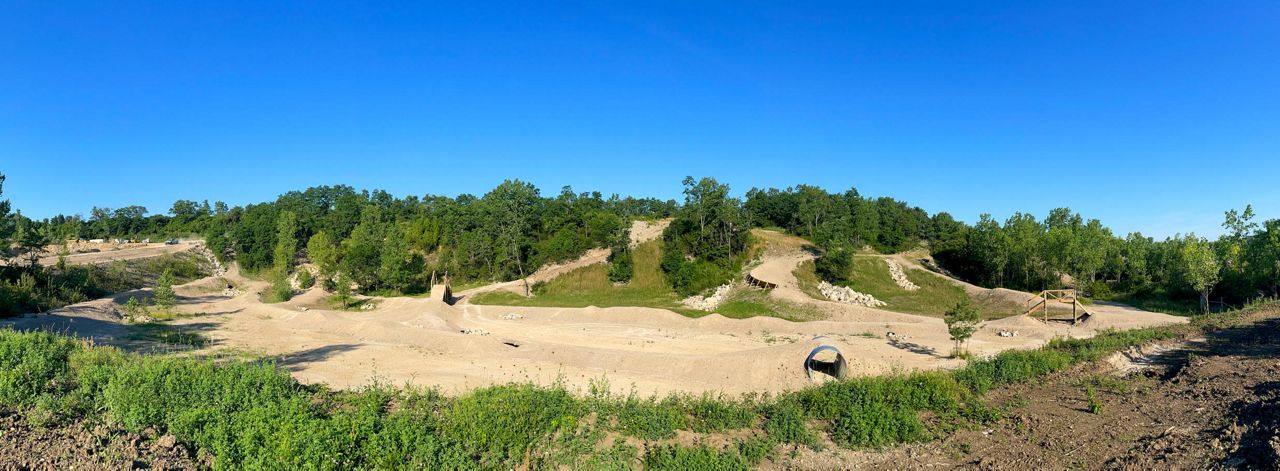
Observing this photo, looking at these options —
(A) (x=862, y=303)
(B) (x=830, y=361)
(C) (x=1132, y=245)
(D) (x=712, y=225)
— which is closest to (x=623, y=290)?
(D) (x=712, y=225)

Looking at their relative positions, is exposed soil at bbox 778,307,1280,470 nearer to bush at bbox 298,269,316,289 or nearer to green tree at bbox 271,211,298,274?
bush at bbox 298,269,316,289

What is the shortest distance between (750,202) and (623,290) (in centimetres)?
4259

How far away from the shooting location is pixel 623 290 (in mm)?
57531

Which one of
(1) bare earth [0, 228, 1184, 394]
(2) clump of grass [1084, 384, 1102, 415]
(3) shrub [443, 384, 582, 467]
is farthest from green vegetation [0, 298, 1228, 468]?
(1) bare earth [0, 228, 1184, 394]

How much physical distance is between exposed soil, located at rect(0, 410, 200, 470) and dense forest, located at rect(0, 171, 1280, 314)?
1608 inches

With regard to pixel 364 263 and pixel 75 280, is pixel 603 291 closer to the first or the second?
pixel 364 263

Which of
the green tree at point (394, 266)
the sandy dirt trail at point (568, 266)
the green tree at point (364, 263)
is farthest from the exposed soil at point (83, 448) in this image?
the green tree at point (364, 263)

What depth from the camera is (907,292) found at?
50719 mm

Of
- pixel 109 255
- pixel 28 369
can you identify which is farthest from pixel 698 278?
pixel 109 255

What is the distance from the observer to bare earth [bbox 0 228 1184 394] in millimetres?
21797

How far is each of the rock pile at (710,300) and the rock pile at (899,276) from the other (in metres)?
16.3

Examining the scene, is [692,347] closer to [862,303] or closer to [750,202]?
[862,303]

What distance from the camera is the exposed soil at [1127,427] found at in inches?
412

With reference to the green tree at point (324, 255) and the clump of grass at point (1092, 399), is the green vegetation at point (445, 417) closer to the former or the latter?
the clump of grass at point (1092, 399)
